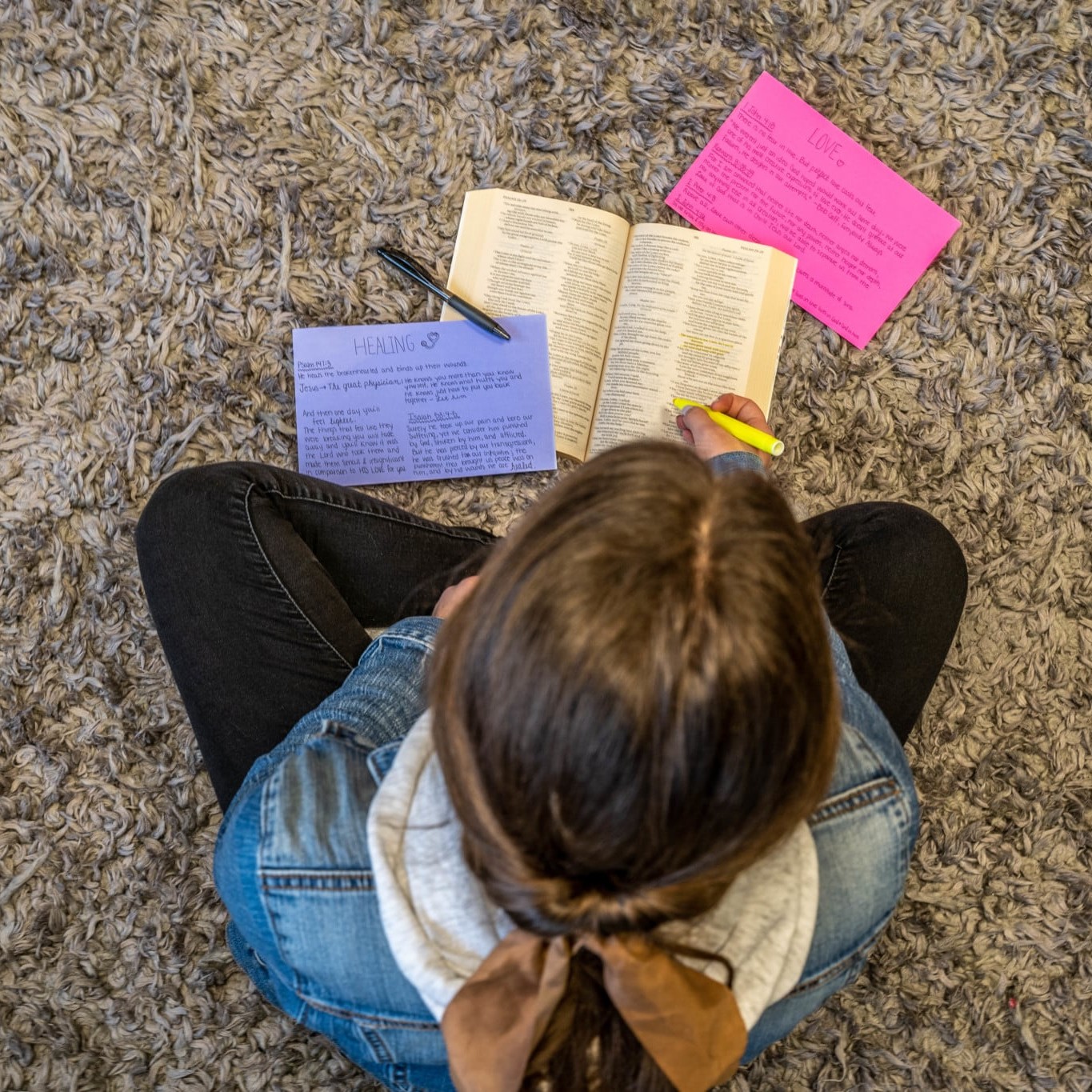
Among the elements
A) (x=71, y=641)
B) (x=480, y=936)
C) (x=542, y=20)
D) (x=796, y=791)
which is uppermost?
(x=542, y=20)

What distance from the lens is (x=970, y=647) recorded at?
0.81 m

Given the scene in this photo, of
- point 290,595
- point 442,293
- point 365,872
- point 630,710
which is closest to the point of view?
point 630,710

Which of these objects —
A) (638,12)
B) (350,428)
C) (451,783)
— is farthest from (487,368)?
(451,783)

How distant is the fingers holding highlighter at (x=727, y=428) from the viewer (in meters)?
0.73

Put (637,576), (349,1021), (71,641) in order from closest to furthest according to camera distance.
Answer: (637,576) < (349,1021) < (71,641)

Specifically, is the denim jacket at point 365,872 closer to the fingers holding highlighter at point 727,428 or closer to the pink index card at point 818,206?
the fingers holding highlighter at point 727,428

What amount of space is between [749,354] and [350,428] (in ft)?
1.17

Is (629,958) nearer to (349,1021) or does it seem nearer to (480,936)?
(480,936)

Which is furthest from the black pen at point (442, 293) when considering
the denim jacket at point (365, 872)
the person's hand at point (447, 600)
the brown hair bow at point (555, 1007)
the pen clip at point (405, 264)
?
the brown hair bow at point (555, 1007)

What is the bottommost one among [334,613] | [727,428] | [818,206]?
[334,613]

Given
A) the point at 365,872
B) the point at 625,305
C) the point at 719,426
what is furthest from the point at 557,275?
the point at 365,872

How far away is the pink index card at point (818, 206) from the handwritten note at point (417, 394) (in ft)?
0.67

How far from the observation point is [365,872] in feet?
1.55

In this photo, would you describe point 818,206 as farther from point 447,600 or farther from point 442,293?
point 447,600
